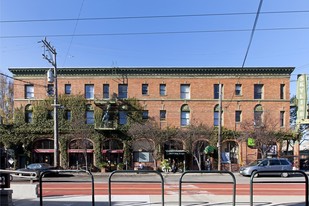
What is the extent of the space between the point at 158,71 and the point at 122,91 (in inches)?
191

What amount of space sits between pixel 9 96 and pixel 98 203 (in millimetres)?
43838

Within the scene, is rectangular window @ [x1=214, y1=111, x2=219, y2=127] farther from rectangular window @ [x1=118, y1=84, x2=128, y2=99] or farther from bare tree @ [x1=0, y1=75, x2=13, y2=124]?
bare tree @ [x1=0, y1=75, x2=13, y2=124]

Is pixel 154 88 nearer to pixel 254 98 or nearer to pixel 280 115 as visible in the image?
pixel 254 98

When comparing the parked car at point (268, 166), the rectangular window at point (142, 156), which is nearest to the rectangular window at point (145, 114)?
the rectangular window at point (142, 156)

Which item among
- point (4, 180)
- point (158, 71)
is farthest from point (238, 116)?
point (4, 180)

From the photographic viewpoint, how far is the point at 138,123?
35469 millimetres

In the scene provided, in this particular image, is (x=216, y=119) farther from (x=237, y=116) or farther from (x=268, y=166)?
(x=268, y=166)

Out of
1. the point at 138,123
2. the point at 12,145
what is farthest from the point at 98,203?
the point at 12,145

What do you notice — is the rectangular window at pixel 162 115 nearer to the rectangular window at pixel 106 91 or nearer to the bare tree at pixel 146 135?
the bare tree at pixel 146 135

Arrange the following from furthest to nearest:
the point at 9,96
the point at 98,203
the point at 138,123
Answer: the point at 9,96 → the point at 138,123 → the point at 98,203

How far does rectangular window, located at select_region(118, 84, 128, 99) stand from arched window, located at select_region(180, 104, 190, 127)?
6.89 meters

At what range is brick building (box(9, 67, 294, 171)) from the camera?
36906mm

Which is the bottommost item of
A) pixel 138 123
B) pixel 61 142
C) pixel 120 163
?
pixel 120 163

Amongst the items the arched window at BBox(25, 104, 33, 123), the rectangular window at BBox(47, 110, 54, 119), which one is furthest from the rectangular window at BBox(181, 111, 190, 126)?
the arched window at BBox(25, 104, 33, 123)
